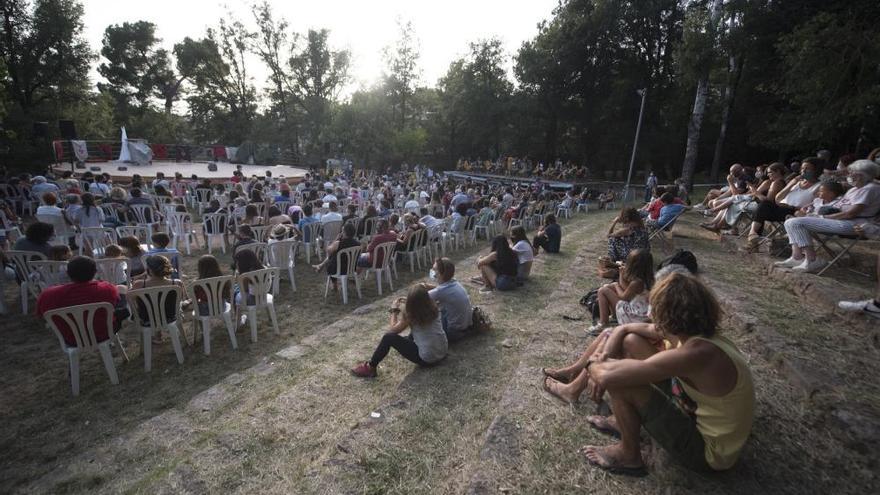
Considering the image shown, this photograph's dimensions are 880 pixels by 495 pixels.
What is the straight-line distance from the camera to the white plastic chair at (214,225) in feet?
25.0

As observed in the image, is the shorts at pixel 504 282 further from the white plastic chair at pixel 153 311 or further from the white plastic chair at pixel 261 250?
the white plastic chair at pixel 153 311

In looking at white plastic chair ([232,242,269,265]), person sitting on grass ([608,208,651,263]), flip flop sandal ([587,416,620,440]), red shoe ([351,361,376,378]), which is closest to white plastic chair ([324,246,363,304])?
white plastic chair ([232,242,269,265])

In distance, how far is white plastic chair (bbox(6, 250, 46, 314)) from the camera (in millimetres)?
4707

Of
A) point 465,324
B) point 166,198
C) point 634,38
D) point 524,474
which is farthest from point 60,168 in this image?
point 634,38

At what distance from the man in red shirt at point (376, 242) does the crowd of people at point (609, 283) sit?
0.06 ft

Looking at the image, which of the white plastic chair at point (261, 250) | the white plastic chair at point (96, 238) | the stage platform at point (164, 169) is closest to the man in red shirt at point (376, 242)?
the white plastic chair at point (261, 250)

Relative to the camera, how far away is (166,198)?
1007 centimetres

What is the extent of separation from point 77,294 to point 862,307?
6551 millimetres

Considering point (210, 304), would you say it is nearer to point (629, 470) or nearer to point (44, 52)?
point (629, 470)

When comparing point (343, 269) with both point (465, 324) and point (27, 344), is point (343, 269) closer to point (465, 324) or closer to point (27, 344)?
point (465, 324)

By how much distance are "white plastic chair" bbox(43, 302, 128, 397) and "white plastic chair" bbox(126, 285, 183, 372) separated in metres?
0.23

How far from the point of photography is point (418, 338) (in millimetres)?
3473

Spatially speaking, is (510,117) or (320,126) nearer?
(510,117)

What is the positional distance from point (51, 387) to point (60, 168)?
20927 millimetres
